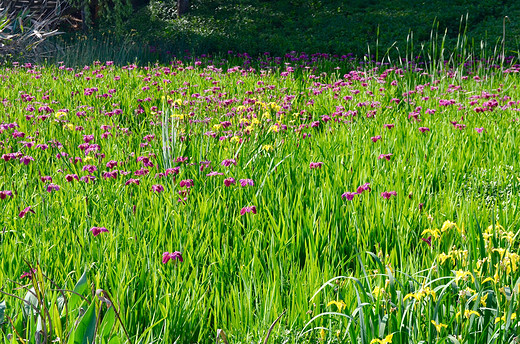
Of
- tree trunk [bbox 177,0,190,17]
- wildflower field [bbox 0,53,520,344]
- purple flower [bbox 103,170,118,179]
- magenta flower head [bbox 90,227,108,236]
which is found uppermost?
tree trunk [bbox 177,0,190,17]

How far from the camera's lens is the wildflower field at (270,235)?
1.60 m

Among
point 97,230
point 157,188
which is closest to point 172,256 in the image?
point 97,230

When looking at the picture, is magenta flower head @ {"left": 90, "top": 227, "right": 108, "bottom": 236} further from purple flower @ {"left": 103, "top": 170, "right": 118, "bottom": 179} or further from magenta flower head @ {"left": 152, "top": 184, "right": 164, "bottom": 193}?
purple flower @ {"left": 103, "top": 170, "right": 118, "bottom": 179}

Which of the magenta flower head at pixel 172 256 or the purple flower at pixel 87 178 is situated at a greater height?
the purple flower at pixel 87 178

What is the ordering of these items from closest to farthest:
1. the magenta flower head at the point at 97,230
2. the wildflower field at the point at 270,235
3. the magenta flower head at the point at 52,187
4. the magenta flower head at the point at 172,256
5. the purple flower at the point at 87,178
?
the wildflower field at the point at 270,235, the magenta flower head at the point at 172,256, the magenta flower head at the point at 97,230, the magenta flower head at the point at 52,187, the purple flower at the point at 87,178

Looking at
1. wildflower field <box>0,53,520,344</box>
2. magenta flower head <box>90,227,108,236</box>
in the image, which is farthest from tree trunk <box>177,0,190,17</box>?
magenta flower head <box>90,227,108,236</box>

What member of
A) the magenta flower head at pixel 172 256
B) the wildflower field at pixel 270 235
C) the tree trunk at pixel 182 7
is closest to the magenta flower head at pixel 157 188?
the wildflower field at pixel 270 235

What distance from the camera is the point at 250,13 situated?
1686cm

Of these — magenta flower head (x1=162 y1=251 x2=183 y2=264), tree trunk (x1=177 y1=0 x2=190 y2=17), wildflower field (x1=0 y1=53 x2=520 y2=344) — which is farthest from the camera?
tree trunk (x1=177 y1=0 x2=190 y2=17)

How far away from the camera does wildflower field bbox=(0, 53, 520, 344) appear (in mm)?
1596

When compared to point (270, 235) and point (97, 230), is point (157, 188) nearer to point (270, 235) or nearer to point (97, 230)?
point (97, 230)

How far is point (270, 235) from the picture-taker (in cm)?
245

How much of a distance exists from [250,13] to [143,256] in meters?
15.9

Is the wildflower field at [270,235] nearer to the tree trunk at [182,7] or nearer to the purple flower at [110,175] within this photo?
the purple flower at [110,175]
